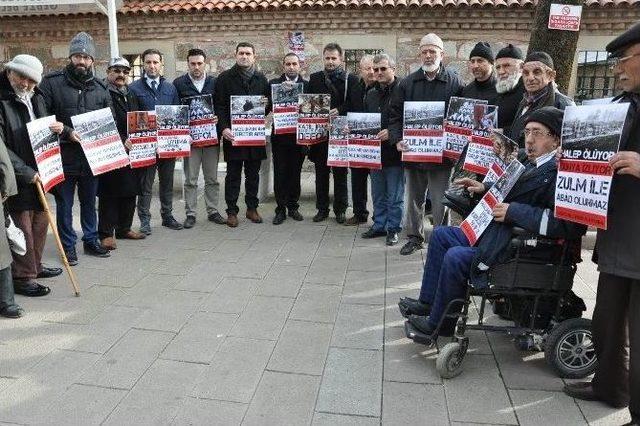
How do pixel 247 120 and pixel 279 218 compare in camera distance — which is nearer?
pixel 247 120

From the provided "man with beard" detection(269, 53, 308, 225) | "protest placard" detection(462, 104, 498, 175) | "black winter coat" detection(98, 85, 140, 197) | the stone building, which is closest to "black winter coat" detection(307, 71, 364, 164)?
"man with beard" detection(269, 53, 308, 225)

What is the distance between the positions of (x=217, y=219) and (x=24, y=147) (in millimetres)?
2798

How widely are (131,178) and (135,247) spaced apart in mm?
788

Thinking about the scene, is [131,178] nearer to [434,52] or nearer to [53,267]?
[53,267]

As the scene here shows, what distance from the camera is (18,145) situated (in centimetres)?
478

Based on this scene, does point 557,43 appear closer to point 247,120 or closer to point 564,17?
point 564,17

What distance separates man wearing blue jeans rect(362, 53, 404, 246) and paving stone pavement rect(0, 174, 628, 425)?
80cm

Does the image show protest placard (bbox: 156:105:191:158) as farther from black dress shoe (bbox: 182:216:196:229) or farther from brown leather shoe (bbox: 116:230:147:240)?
brown leather shoe (bbox: 116:230:147:240)

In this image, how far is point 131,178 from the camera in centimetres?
612

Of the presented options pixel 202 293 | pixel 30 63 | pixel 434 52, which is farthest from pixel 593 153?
pixel 30 63

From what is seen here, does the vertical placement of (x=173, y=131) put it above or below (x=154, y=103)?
below

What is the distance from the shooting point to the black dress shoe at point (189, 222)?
700 cm

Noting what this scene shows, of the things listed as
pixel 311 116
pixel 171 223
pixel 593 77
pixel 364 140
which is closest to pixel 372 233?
pixel 364 140

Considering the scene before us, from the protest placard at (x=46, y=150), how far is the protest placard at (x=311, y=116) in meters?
2.79
